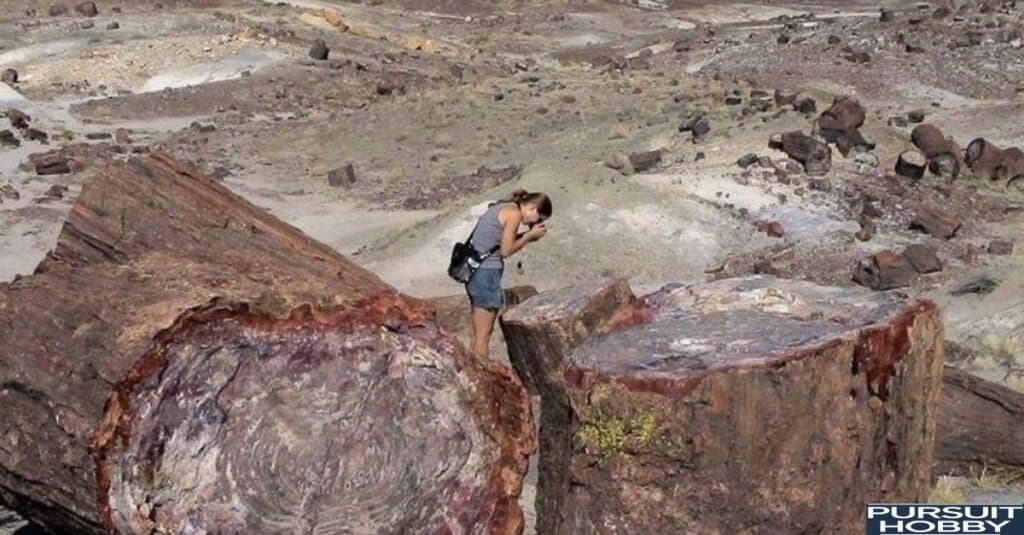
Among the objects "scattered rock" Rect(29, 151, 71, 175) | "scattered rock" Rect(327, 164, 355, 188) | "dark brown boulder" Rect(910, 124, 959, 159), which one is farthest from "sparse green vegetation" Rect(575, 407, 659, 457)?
"scattered rock" Rect(29, 151, 71, 175)

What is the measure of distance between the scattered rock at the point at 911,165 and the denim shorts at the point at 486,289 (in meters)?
9.00

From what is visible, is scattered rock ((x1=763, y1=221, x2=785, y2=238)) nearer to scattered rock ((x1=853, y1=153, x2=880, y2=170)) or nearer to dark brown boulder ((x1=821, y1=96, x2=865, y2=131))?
scattered rock ((x1=853, y1=153, x2=880, y2=170))

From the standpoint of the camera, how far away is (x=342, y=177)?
21.2 m

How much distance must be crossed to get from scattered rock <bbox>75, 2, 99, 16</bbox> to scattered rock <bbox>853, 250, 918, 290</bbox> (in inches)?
1004

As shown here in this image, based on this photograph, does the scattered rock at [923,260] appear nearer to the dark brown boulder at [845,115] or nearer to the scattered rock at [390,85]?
the dark brown boulder at [845,115]

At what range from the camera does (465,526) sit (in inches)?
209

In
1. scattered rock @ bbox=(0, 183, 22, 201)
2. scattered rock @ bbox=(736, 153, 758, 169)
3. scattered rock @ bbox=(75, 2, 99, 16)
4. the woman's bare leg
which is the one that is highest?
the woman's bare leg

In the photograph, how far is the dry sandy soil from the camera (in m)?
15.5

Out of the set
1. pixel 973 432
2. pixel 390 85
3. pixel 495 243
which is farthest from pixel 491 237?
pixel 390 85

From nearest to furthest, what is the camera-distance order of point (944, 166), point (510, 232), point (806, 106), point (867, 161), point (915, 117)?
point (510, 232), point (867, 161), point (944, 166), point (806, 106), point (915, 117)

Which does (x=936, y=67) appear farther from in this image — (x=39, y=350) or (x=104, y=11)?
(x=39, y=350)

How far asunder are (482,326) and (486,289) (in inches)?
9.6

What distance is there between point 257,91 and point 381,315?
23.7 metres

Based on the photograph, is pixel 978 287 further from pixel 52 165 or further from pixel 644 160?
pixel 52 165
